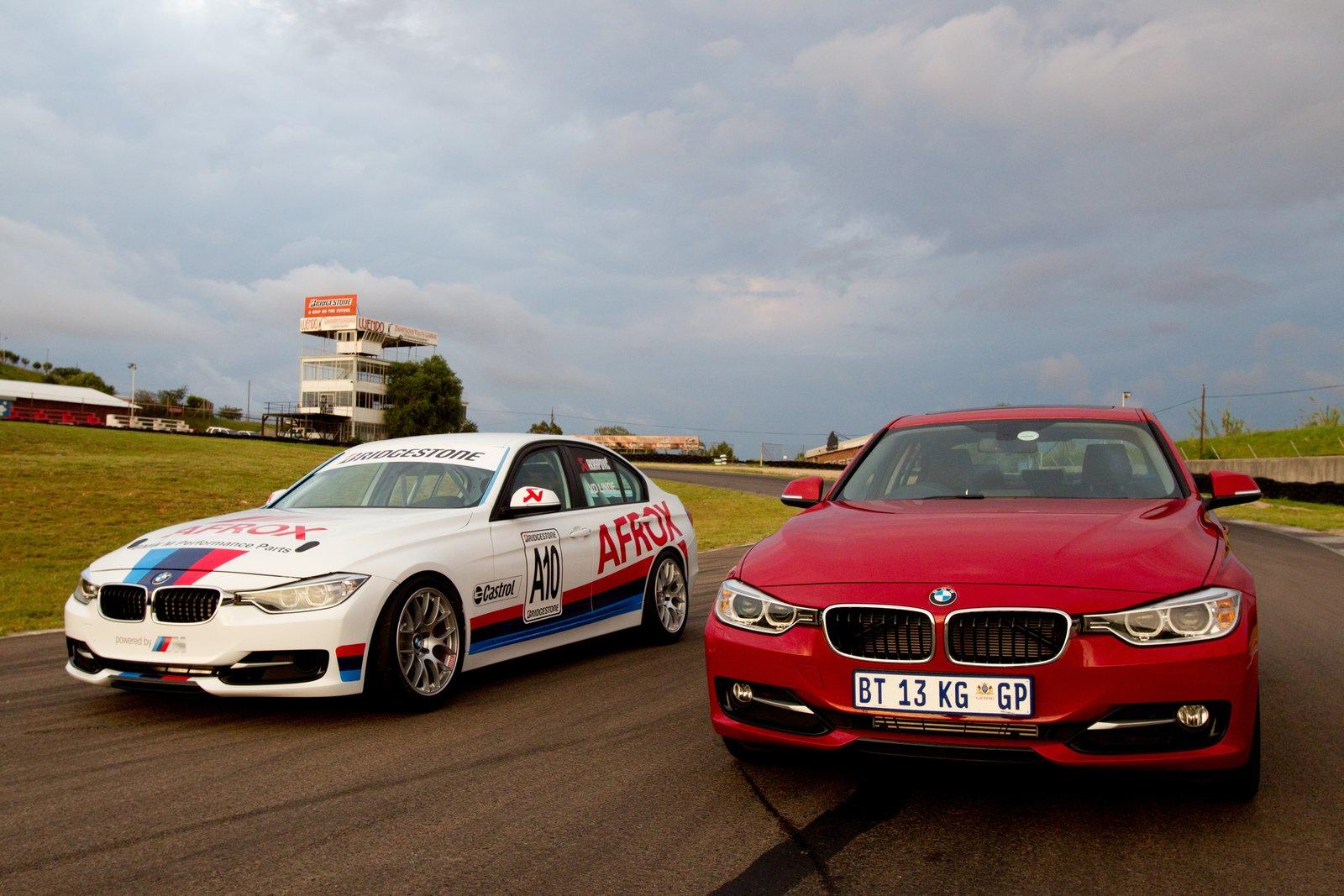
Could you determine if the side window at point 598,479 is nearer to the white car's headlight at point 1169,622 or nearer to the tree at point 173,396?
the white car's headlight at point 1169,622

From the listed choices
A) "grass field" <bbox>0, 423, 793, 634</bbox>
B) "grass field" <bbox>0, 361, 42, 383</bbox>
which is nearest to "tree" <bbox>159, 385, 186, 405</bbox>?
"grass field" <bbox>0, 361, 42, 383</bbox>

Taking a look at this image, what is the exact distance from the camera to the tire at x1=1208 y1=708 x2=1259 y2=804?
371cm

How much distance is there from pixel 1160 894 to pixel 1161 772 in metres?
0.50

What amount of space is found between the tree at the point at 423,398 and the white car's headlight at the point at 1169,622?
348 feet

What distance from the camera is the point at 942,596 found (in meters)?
3.65

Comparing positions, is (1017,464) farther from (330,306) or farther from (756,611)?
(330,306)

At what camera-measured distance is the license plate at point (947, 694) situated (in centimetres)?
352

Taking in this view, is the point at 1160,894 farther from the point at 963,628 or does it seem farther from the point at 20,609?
the point at 20,609

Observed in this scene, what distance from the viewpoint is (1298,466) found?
4116 centimetres

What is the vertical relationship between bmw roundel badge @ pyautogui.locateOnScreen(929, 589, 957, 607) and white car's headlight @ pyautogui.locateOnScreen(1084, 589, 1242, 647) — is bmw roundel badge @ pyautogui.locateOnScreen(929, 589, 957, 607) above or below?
above

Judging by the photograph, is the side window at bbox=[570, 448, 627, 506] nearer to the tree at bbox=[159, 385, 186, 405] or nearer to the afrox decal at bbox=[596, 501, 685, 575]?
the afrox decal at bbox=[596, 501, 685, 575]

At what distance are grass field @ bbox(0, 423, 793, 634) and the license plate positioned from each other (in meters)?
7.54

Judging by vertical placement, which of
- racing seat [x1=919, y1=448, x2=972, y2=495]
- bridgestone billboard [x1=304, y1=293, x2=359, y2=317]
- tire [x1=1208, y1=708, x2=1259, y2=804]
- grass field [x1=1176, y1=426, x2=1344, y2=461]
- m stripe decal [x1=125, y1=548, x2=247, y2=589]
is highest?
bridgestone billboard [x1=304, y1=293, x2=359, y2=317]

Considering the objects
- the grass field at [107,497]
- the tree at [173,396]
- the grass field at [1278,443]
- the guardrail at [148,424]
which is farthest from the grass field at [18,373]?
the grass field at [1278,443]
